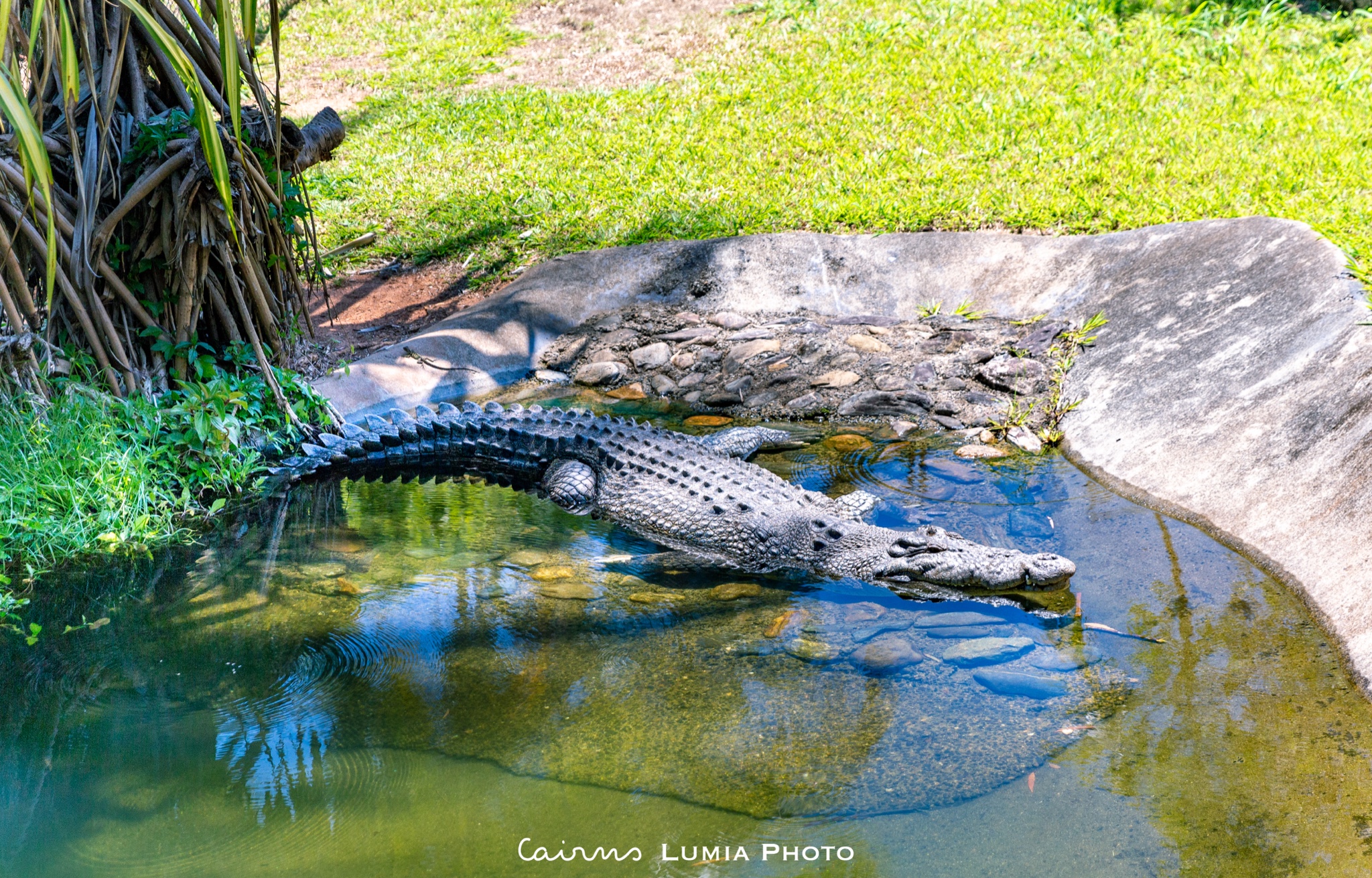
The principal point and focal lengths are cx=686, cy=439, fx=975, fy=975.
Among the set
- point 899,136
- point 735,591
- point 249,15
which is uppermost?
point 249,15

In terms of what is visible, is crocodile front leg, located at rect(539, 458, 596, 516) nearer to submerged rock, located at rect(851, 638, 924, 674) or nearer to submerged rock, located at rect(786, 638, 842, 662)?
submerged rock, located at rect(786, 638, 842, 662)

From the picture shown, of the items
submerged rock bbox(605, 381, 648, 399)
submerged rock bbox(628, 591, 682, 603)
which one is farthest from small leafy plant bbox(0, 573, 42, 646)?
submerged rock bbox(605, 381, 648, 399)

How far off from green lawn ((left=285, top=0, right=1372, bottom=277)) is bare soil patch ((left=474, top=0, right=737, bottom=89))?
1.53 ft

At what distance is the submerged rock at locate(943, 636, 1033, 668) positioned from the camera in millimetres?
3270

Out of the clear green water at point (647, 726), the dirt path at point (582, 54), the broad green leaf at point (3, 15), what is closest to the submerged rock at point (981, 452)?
the clear green water at point (647, 726)

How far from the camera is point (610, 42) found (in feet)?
41.1

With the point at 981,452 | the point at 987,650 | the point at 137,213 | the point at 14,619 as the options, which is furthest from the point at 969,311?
the point at 14,619

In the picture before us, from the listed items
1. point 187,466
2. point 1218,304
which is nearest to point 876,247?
point 1218,304

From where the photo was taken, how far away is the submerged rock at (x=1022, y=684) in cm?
306

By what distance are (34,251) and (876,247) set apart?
5.03 meters

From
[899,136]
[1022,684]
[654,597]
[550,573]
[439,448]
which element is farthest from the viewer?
[899,136]

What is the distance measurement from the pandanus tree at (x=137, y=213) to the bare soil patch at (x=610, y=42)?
7.16m

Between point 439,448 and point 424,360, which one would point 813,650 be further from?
point 424,360

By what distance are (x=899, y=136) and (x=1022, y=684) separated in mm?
6582
